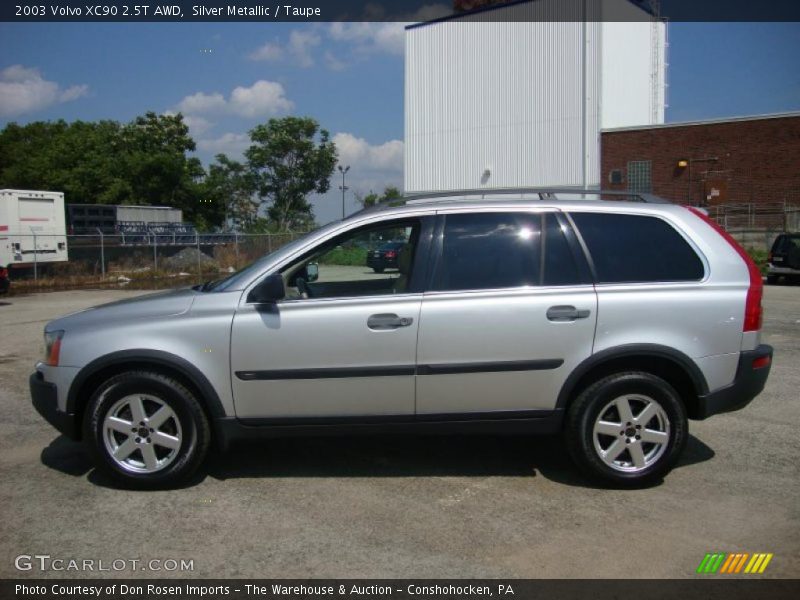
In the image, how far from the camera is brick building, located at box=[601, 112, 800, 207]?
32.4 meters

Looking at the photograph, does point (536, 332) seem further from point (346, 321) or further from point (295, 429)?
point (295, 429)

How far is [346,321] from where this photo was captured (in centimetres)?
446

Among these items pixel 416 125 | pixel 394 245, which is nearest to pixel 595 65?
pixel 416 125

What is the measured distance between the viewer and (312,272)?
4.84 m

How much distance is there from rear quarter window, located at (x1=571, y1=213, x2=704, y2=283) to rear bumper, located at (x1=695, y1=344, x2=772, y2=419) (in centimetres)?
63

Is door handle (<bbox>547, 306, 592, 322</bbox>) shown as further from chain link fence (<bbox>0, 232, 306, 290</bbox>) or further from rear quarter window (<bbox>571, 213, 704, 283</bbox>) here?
chain link fence (<bbox>0, 232, 306, 290</bbox>)

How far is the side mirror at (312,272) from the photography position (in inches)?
189

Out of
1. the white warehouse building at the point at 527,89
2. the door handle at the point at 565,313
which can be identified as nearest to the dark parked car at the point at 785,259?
the white warehouse building at the point at 527,89

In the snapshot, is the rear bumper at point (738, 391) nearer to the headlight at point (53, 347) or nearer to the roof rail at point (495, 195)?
the roof rail at point (495, 195)

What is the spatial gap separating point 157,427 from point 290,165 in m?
47.4

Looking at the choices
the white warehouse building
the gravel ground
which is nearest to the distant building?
the white warehouse building

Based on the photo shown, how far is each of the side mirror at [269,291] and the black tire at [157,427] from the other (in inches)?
29.4

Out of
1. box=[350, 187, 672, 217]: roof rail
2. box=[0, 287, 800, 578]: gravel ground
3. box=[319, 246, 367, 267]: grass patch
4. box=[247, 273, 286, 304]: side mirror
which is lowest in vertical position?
box=[0, 287, 800, 578]: gravel ground

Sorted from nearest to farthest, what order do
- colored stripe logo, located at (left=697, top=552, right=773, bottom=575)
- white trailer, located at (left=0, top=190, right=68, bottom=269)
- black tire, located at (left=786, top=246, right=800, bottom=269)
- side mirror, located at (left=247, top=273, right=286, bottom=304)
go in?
colored stripe logo, located at (left=697, top=552, right=773, bottom=575) → side mirror, located at (left=247, top=273, right=286, bottom=304) → black tire, located at (left=786, top=246, right=800, bottom=269) → white trailer, located at (left=0, top=190, right=68, bottom=269)
